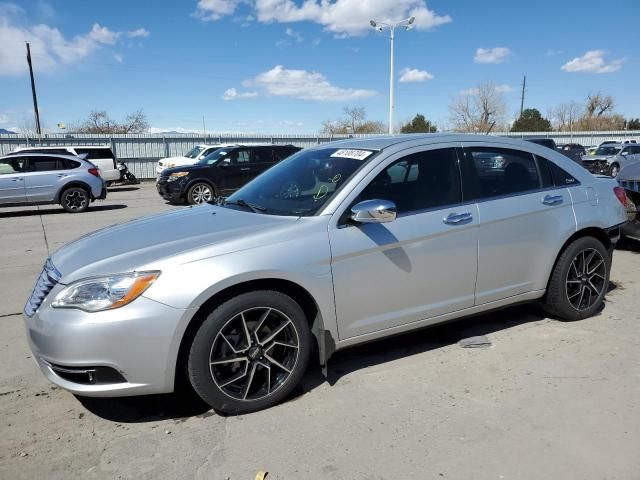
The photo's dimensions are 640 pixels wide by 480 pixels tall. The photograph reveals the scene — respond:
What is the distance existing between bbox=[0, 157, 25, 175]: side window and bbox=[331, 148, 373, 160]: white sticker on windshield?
12410 millimetres

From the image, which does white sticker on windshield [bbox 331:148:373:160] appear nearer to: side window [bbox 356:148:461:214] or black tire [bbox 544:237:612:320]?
side window [bbox 356:148:461:214]

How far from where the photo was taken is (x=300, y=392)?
3396 mm

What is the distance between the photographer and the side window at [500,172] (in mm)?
3918

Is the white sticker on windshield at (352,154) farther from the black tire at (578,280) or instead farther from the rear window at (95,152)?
the rear window at (95,152)

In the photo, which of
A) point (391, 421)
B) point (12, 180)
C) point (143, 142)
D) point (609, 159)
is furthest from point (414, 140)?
point (143, 142)

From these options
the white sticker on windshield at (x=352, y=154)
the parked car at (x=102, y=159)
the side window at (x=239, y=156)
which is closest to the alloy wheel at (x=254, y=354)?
the white sticker on windshield at (x=352, y=154)

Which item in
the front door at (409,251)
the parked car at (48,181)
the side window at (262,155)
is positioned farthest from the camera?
the side window at (262,155)

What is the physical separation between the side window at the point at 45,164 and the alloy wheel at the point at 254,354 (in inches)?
508

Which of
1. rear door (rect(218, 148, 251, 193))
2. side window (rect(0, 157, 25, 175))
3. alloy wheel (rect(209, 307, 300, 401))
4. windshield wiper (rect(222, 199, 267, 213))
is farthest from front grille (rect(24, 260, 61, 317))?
side window (rect(0, 157, 25, 175))

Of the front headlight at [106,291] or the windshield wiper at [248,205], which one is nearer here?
the front headlight at [106,291]

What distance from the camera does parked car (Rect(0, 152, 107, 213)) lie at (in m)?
13.2

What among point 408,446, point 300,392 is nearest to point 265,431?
point 300,392

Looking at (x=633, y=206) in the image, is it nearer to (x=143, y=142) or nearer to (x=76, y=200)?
(x=76, y=200)

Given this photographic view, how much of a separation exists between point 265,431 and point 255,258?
1.01 meters
